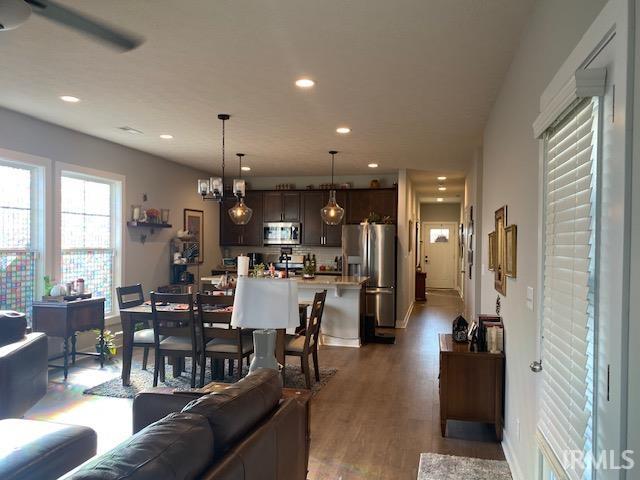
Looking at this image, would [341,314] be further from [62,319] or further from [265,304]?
[265,304]

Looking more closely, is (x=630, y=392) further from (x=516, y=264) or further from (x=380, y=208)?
(x=380, y=208)

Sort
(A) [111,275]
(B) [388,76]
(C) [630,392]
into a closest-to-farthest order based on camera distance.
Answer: (C) [630,392] → (B) [388,76] → (A) [111,275]

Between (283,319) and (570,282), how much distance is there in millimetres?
1417

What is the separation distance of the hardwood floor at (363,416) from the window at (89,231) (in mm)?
1100

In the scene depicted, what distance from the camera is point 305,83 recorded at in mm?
3809

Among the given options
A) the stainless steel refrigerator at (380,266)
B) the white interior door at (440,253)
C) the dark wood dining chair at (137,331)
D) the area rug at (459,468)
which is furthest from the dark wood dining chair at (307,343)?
the white interior door at (440,253)

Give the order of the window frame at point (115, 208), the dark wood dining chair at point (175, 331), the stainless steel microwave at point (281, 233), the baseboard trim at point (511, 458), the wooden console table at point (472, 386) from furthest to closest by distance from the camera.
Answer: the stainless steel microwave at point (281, 233) → the window frame at point (115, 208) → the dark wood dining chair at point (175, 331) → the wooden console table at point (472, 386) → the baseboard trim at point (511, 458)

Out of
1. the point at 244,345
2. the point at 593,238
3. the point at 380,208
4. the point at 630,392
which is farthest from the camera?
the point at 380,208

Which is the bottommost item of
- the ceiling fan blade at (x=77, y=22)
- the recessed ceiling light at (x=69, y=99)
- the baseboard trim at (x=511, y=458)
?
the baseboard trim at (x=511, y=458)

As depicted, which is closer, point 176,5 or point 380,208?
point 176,5

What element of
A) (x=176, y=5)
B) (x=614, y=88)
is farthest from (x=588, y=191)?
(x=176, y=5)

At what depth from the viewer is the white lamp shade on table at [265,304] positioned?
255 centimetres

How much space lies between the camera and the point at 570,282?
5.63ft

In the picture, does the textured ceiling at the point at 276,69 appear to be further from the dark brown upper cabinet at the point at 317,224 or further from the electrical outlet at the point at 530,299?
the dark brown upper cabinet at the point at 317,224
